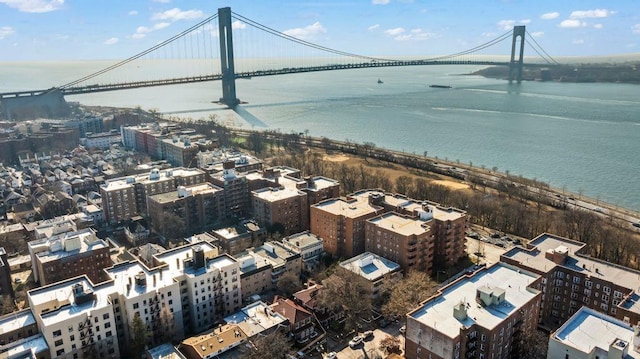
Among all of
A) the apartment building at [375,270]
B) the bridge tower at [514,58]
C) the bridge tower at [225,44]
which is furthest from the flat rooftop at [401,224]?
the bridge tower at [514,58]

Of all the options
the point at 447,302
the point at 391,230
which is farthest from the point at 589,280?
the point at 391,230

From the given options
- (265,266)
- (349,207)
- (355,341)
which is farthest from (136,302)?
(349,207)

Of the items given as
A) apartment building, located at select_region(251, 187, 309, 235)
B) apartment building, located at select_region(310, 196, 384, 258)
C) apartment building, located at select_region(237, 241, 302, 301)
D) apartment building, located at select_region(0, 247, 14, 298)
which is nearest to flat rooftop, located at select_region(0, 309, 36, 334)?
apartment building, located at select_region(0, 247, 14, 298)

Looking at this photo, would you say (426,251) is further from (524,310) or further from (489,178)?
(489,178)

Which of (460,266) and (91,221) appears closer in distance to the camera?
(460,266)

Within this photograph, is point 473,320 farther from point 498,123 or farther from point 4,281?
point 498,123

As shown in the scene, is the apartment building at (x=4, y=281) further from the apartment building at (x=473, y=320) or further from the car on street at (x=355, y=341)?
the apartment building at (x=473, y=320)
